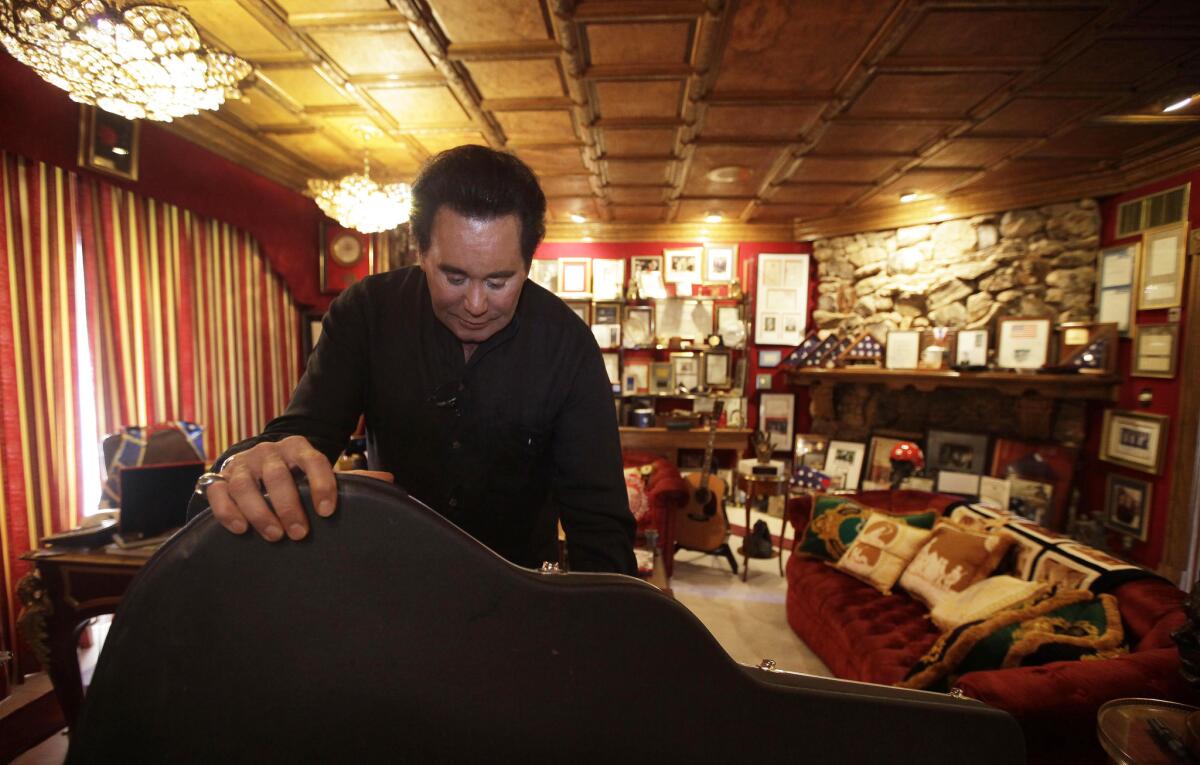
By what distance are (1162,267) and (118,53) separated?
6215 millimetres

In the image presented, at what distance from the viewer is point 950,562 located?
251 centimetres

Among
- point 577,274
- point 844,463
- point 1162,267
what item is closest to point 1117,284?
point 1162,267

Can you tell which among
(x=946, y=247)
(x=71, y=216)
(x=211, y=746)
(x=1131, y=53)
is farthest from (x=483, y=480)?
(x=946, y=247)

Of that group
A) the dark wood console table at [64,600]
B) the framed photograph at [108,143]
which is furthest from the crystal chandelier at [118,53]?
the dark wood console table at [64,600]

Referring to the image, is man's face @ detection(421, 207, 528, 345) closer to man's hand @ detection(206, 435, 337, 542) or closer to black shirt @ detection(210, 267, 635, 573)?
black shirt @ detection(210, 267, 635, 573)

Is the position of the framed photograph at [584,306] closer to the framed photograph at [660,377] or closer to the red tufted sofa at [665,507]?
the framed photograph at [660,377]

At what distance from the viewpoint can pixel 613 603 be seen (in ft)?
1.14

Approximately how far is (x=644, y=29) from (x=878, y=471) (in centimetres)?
486

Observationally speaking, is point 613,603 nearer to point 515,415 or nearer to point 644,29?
point 515,415

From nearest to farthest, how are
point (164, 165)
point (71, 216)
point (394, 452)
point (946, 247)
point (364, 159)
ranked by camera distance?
point (394, 452)
point (71, 216)
point (164, 165)
point (364, 159)
point (946, 247)

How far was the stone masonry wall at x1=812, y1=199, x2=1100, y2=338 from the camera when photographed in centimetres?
440

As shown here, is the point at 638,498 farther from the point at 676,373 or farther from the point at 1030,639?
the point at 676,373

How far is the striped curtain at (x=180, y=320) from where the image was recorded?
3.24 m

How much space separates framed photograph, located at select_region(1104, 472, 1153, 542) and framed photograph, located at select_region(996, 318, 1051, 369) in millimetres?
1085
